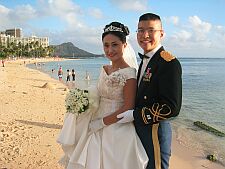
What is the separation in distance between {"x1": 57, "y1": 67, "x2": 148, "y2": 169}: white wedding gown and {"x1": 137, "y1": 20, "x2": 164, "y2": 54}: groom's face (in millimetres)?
325

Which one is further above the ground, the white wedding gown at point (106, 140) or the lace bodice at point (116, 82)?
the lace bodice at point (116, 82)

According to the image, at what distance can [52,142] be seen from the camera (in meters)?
7.31

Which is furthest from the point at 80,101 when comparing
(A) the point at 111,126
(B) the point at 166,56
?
(B) the point at 166,56

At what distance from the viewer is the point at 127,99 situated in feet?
8.75

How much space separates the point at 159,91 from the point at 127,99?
364 millimetres

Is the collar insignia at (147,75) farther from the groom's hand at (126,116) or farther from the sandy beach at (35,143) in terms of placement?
the sandy beach at (35,143)

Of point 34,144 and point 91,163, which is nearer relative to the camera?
point 91,163

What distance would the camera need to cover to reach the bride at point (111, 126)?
105 inches

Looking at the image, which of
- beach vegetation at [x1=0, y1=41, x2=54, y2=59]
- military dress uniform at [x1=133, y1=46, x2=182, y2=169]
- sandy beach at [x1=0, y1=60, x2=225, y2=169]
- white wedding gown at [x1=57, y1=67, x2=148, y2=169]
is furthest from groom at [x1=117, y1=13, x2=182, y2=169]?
beach vegetation at [x1=0, y1=41, x2=54, y2=59]

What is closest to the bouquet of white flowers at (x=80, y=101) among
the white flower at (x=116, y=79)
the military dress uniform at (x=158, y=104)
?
the white flower at (x=116, y=79)

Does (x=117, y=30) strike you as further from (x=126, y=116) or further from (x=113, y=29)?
(x=126, y=116)

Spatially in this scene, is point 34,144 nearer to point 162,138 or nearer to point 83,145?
point 83,145

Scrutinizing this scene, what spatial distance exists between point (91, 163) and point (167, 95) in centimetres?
103

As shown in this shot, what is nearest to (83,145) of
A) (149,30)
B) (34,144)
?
(149,30)
